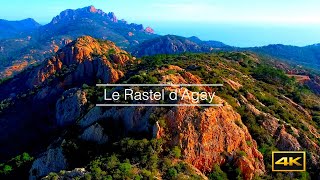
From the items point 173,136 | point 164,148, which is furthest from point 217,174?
point 164,148

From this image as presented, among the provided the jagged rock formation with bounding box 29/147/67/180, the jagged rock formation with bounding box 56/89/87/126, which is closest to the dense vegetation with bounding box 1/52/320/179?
the jagged rock formation with bounding box 29/147/67/180

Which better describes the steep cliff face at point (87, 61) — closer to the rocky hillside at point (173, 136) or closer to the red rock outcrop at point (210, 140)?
the rocky hillside at point (173, 136)

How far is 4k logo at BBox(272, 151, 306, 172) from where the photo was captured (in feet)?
146

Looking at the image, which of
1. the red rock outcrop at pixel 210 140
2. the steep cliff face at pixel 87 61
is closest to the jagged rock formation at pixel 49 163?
the red rock outcrop at pixel 210 140

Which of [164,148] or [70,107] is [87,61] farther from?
[164,148]

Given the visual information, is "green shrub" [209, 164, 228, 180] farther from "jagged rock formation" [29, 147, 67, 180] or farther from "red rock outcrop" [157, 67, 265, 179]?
"jagged rock formation" [29, 147, 67, 180]

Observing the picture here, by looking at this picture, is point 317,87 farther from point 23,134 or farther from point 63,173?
point 63,173

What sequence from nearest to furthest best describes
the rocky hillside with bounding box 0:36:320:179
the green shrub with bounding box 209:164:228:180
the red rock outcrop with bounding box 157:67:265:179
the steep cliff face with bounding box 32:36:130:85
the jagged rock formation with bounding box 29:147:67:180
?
the rocky hillside with bounding box 0:36:320:179, the green shrub with bounding box 209:164:228:180, the red rock outcrop with bounding box 157:67:265:179, the jagged rock formation with bounding box 29:147:67:180, the steep cliff face with bounding box 32:36:130:85

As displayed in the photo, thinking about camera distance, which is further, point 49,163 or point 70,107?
point 70,107

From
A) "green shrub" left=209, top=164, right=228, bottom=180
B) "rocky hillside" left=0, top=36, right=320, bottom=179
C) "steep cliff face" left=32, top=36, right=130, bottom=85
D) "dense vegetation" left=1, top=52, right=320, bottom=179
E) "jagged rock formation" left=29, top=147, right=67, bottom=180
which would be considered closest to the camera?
"dense vegetation" left=1, top=52, right=320, bottom=179

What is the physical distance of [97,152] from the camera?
141ft

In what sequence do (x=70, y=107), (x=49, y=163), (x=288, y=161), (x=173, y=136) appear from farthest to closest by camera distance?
1. (x=70, y=107)
2. (x=49, y=163)
3. (x=288, y=161)
4. (x=173, y=136)

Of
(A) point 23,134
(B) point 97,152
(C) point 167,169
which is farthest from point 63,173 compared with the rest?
(A) point 23,134

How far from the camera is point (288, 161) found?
150 feet
